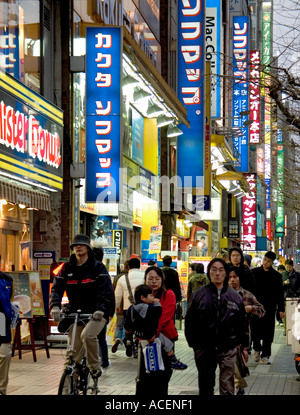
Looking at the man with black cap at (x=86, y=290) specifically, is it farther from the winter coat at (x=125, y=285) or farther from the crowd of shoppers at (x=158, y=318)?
the winter coat at (x=125, y=285)

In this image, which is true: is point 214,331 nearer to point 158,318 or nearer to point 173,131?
point 158,318

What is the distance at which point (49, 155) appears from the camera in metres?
18.5

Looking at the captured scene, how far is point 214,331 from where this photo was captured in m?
9.43

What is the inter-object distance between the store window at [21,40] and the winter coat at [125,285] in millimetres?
4429

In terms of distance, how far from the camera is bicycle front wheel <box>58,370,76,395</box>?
31.8ft

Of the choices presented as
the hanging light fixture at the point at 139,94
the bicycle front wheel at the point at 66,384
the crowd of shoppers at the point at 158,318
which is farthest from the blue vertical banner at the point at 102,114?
the bicycle front wheel at the point at 66,384

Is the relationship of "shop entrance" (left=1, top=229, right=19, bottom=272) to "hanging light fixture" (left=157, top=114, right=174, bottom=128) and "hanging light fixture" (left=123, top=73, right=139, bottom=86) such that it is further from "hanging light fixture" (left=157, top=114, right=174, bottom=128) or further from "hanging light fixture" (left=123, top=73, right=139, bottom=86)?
"hanging light fixture" (left=157, top=114, right=174, bottom=128)

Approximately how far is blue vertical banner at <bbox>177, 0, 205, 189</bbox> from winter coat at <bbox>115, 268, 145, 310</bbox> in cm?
1410

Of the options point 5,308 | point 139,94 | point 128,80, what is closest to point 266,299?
point 128,80

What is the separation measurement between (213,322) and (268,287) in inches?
278

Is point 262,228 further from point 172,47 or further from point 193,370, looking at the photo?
point 193,370

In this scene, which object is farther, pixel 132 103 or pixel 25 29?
pixel 132 103

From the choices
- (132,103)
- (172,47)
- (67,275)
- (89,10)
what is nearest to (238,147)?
(172,47)

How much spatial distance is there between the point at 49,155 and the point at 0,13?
3.28 meters
